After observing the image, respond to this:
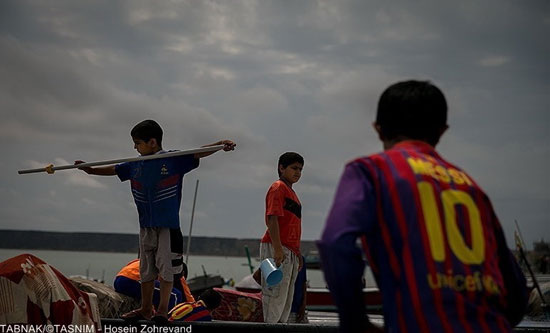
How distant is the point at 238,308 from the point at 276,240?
1095 mm

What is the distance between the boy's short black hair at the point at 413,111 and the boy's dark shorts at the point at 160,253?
3.41 m

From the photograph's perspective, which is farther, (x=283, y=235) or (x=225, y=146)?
(x=283, y=235)

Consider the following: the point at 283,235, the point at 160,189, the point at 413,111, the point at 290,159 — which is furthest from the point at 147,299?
the point at 413,111

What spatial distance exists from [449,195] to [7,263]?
118 inches

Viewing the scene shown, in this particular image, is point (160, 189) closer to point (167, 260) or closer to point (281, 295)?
point (167, 260)

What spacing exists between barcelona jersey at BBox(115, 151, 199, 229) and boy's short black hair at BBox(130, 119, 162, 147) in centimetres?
18

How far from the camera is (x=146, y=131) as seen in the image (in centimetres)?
552

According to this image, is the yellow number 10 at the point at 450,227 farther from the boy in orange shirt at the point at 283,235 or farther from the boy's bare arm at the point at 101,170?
the boy in orange shirt at the point at 283,235

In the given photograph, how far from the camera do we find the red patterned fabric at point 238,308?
7023 mm

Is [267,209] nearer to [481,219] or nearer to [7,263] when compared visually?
[7,263]

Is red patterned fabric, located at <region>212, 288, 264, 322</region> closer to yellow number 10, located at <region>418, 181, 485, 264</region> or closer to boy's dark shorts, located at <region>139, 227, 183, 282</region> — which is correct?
boy's dark shorts, located at <region>139, 227, 183, 282</region>

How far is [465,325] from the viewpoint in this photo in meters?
1.96

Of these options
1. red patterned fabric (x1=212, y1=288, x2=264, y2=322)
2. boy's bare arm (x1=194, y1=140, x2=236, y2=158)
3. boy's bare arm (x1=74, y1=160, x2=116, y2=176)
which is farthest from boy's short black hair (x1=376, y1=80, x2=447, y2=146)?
red patterned fabric (x1=212, y1=288, x2=264, y2=322)

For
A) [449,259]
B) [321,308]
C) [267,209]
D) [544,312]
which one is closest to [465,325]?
[449,259]
